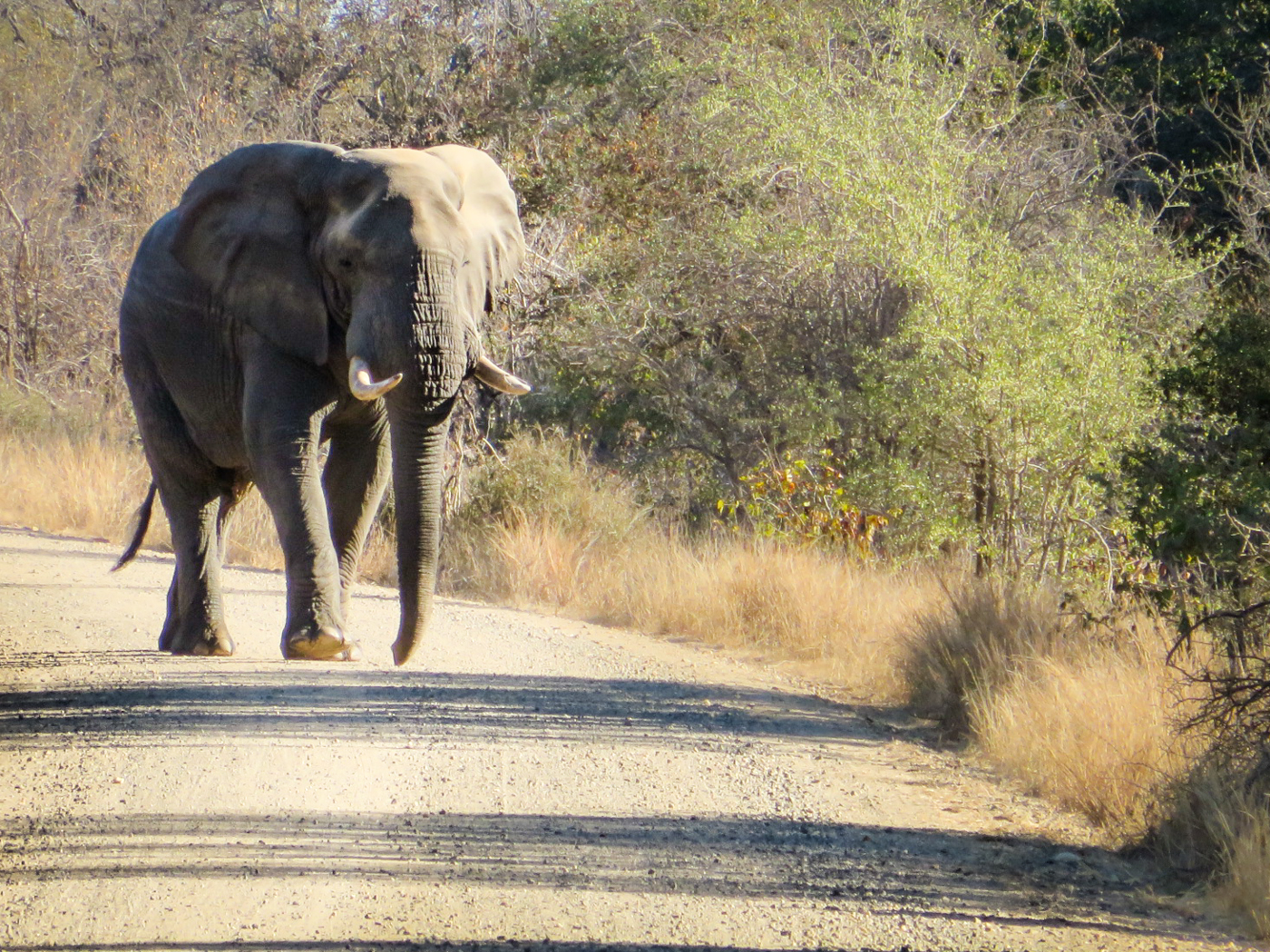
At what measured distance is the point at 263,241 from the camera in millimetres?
7852

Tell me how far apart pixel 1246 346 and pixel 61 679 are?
6.22 meters

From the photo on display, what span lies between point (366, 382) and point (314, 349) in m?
0.87

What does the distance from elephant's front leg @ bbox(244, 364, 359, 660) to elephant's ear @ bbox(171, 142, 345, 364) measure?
28 cm

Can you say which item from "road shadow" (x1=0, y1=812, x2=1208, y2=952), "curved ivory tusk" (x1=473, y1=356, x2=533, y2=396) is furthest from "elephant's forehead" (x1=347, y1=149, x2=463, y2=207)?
"road shadow" (x1=0, y1=812, x2=1208, y2=952)

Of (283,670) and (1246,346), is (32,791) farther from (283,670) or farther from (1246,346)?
(1246,346)

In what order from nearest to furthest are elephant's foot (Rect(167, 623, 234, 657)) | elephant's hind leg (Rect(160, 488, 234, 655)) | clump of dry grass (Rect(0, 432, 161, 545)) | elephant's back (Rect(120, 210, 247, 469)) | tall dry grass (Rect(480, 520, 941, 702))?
1. elephant's back (Rect(120, 210, 247, 469))
2. elephant's hind leg (Rect(160, 488, 234, 655))
3. elephant's foot (Rect(167, 623, 234, 657))
4. tall dry grass (Rect(480, 520, 941, 702))
5. clump of dry grass (Rect(0, 432, 161, 545))

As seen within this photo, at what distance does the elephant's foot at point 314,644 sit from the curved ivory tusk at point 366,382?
1349 millimetres

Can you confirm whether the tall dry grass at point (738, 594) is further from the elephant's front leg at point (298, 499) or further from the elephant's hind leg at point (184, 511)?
the elephant's hind leg at point (184, 511)

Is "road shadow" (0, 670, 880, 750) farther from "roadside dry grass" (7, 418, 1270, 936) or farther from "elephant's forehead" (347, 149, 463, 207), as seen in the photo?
"elephant's forehead" (347, 149, 463, 207)

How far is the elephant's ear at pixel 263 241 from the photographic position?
766 cm

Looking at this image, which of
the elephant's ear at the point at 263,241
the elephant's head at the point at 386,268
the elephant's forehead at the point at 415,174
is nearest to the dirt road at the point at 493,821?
the elephant's head at the point at 386,268

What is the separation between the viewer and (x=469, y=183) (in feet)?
26.1

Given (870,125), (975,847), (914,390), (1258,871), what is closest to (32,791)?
(975,847)

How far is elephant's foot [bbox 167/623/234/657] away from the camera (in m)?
8.75
